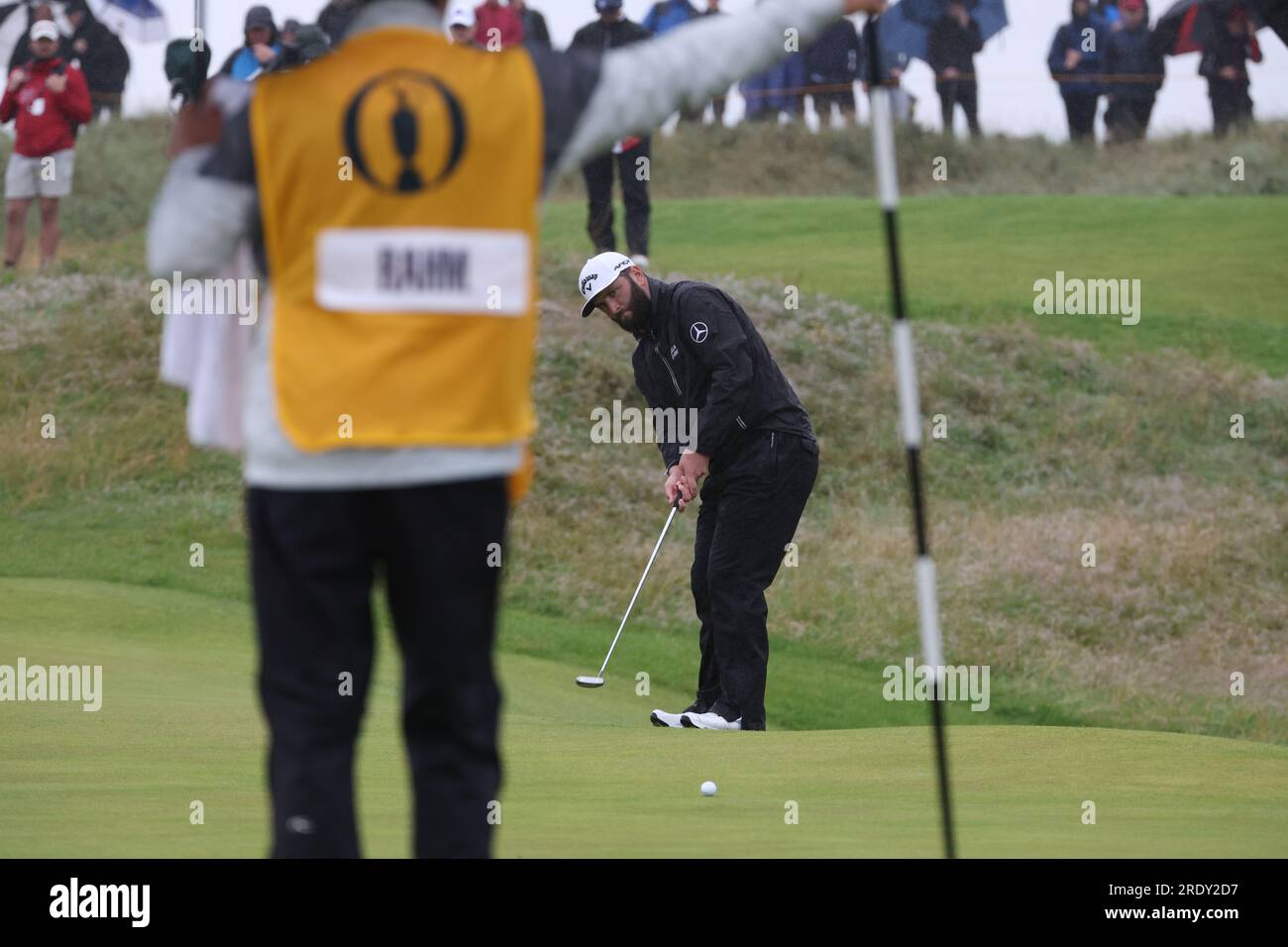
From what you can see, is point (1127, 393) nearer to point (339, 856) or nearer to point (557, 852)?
point (557, 852)

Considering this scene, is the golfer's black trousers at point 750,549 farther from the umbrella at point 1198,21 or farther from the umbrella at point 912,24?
the umbrella at point 1198,21

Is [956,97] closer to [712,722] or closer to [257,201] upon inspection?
[712,722]

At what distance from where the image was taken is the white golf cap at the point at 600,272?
9.89 m

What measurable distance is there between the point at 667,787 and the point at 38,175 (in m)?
16.1

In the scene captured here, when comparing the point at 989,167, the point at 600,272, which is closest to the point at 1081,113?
the point at 989,167

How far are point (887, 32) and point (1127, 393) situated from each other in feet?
19.6

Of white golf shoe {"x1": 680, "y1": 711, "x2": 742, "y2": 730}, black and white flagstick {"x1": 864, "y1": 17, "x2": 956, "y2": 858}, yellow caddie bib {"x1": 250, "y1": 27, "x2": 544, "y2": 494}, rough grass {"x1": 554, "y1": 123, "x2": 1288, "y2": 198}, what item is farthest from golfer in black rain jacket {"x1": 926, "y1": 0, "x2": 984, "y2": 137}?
yellow caddie bib {"x1": 250, "y1": 27, "x2": 544, "y2": 494}

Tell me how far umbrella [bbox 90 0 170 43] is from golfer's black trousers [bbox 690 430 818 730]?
51.9ft

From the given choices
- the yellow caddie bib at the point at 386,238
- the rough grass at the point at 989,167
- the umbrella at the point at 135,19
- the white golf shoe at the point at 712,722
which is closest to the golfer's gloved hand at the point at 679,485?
the white golf shoe at the point at 712,722

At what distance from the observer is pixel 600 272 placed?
9898mm

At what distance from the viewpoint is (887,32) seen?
25.3m

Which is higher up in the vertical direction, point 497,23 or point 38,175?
point 497,23

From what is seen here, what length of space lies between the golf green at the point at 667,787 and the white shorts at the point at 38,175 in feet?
36.4
